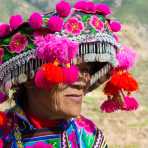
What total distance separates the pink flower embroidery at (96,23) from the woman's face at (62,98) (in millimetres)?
206

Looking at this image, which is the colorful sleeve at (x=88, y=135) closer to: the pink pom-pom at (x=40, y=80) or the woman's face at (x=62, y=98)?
the woman's face at (x=62, y=98)

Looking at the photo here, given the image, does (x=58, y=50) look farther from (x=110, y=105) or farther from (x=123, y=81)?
(x=110, y=105)

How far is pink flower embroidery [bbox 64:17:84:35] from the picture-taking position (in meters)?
2.78

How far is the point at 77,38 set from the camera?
2.77 metres

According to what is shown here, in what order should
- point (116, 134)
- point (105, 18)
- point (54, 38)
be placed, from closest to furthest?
1. point (54, 38)
2. point (105, 18)
3. point (116, 134)

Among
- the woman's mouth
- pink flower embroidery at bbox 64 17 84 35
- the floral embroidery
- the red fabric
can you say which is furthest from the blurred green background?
pink flower embroidery at bbox 64 17 84 35

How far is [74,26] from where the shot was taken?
2.80 meters

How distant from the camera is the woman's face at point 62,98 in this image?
9.16 feet

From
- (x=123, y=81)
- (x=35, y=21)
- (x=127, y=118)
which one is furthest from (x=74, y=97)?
(x=127, y=118)

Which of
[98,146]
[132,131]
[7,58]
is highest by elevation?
[7,58]

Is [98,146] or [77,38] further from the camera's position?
[98,146]

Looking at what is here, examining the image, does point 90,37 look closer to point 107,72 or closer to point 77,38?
point 77,38

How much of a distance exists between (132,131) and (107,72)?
6007 mm

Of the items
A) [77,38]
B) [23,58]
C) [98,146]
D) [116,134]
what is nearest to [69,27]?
[77,38]
